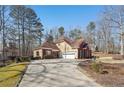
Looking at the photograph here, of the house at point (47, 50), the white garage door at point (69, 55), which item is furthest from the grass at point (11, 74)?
the white garage door at point (69, 55)

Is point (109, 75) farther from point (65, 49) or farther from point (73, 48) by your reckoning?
point (65, 49)

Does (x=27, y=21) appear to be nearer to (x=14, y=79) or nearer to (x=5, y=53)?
A: (x=14, y=79)

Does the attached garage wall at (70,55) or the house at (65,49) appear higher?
the house at (65,49)

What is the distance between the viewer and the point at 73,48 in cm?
1261

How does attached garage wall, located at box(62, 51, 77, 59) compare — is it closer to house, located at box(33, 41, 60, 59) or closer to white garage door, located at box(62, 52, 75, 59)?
white garage door, located at box(62, 52, 75, 59)

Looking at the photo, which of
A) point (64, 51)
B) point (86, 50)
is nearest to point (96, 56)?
point (86, 50)

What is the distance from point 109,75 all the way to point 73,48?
114 inches

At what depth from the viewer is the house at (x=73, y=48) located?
38.7 ft

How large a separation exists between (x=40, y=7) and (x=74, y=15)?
1.16 meters

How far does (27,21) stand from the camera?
33.1 feet

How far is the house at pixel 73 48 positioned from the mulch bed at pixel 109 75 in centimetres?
55

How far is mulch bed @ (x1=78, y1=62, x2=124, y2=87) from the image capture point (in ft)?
29.9

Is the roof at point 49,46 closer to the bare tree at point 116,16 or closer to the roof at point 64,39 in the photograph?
the roof at point 64,39

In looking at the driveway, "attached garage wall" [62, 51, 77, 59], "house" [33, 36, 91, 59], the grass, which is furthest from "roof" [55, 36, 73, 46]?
the grass
